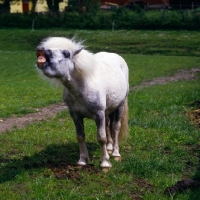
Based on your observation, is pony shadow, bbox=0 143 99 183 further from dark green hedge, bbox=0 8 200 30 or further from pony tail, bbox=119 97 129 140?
dark green hedge, bbox=0 8 200 30

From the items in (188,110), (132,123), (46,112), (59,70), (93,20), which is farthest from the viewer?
(93,20)

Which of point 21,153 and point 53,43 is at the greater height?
point 53,43

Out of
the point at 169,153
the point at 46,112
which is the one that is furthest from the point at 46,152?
the point at 46,112

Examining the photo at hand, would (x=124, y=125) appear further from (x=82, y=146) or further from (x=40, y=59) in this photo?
(x=40, y=59)

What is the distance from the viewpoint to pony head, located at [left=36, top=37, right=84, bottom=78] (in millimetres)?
6793

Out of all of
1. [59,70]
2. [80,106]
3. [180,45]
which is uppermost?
[59,70]

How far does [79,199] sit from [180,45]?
31655mm

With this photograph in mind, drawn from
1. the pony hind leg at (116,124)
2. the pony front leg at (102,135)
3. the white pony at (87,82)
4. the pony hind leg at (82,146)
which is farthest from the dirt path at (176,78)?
the pony front leg at (102,135)

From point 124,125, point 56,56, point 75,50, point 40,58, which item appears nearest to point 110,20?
point 124,125

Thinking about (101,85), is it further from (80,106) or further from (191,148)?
(191,148)

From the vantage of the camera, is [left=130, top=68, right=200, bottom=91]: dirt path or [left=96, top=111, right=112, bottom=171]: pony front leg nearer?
[left=96, top=111, right=112, bottom=171]: pony front leg

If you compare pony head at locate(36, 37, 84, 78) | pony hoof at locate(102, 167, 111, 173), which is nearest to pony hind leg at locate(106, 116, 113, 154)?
pony hoof at locate(102, 167, 111, 173)

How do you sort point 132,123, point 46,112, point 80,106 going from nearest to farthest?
point 80,106
point 132,123
point 46,112

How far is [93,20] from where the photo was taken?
48906 mm
